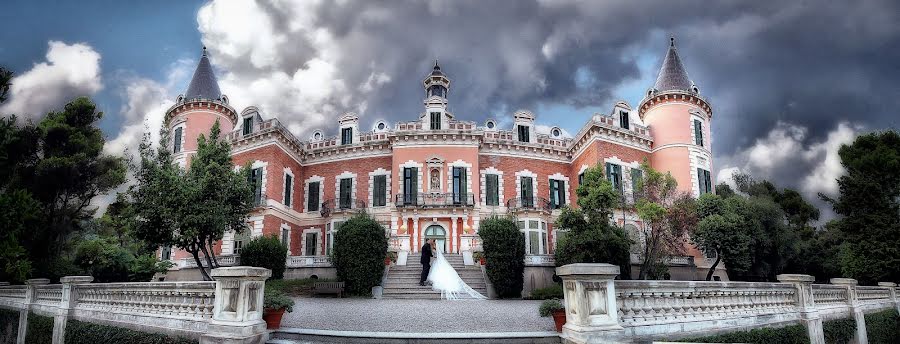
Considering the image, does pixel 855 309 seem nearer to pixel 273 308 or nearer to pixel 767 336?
pixel 767 336

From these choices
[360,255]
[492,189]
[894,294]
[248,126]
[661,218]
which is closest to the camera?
[894,294]

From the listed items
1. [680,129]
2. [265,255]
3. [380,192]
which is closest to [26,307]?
[265,255]

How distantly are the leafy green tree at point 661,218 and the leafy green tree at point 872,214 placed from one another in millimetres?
5845

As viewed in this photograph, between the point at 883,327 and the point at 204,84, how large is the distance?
3472cm

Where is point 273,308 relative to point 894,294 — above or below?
above

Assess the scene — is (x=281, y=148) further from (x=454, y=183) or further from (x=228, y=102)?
(x=454, y=183)

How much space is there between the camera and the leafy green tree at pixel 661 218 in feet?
79.2

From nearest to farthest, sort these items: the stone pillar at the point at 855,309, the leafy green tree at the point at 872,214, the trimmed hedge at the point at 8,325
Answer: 1. the stone pillar at the point at 855,309
2. the trimmed hedge at the point at 8,325
3. the leafy green tree at the point at 872,214

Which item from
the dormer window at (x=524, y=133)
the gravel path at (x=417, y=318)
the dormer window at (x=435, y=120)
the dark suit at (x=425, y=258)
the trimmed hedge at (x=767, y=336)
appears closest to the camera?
the trimmed hedge at (x=767, y=336)

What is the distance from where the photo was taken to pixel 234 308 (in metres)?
8.18

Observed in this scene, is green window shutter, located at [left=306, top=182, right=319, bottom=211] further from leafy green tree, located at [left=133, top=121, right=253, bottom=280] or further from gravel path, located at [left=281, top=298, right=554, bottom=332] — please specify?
gravel path, located at [left=281, top=298, right=554, bottom=332]

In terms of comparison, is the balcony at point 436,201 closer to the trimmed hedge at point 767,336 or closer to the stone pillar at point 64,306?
the stone pillar at point 64,306

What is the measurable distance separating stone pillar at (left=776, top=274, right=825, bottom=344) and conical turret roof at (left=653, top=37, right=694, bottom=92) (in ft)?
73.2

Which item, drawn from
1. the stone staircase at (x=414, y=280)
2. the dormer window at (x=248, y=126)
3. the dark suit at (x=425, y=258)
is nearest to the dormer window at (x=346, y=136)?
the dormer window at (x=248, y=126)
